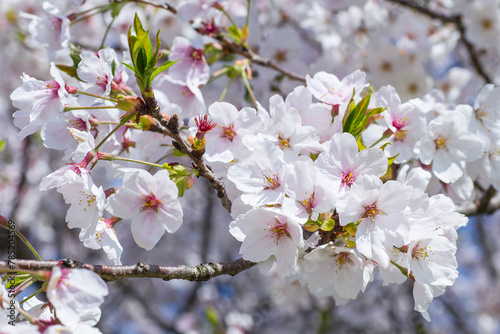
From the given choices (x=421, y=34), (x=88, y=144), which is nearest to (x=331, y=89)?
(x=88, y=144)

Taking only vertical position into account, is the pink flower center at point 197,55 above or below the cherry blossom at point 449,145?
below

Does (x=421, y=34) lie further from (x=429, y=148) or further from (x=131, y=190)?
(x=131, y=190)

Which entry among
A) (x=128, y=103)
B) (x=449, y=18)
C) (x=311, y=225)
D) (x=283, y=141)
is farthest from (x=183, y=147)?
(x=449, y=18)

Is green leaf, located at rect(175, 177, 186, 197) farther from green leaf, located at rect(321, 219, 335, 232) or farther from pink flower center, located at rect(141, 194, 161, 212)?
green leaf, located at rect(321, 219, 335, 232)

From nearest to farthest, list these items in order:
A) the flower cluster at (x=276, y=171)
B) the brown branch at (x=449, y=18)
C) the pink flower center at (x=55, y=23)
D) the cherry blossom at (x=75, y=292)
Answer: the cherry blossom at (x=75, y=292)
the flower cluster at (x=276, y=171)
the pink flower center at (x=55, y=23)
the brown branch at (x=449, y=18)

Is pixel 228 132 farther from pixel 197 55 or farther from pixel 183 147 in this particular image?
pixel 197 55

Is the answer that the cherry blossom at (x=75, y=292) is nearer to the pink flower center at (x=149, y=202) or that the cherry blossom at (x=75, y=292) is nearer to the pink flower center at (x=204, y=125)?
the pink flower center at (x=149, y=202)

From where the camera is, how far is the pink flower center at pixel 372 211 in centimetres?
144

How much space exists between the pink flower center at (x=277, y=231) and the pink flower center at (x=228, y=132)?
36 cm

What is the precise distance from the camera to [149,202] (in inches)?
62.1

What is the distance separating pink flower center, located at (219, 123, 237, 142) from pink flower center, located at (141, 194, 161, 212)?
1.08 ft

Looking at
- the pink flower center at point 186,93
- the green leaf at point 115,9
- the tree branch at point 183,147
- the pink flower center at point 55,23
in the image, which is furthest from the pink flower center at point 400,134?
the pink flower center at point 55,23

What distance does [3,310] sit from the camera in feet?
3.83

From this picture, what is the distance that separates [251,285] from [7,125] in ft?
14.6
